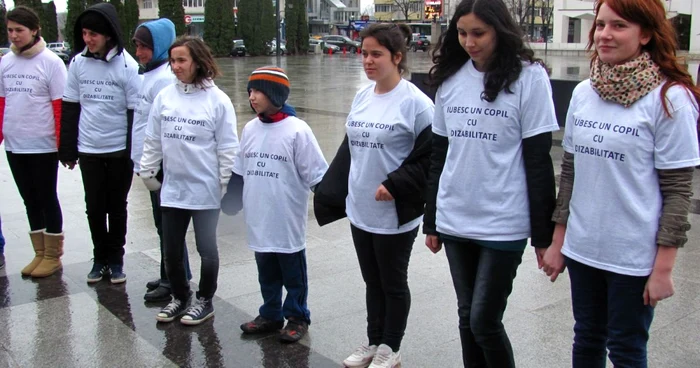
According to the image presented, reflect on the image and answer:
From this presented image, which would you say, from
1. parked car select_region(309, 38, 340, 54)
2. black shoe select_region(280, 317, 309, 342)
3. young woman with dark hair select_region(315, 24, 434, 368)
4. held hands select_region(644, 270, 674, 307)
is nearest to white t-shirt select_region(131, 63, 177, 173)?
black shoe select_region(280, 317, 309, 342)

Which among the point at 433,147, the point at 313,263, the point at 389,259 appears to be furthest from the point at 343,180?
the point at 313,263

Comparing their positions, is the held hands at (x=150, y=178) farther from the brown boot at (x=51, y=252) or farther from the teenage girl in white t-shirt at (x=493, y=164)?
the teenage girl in white t-shirt at (x=493, y=164)

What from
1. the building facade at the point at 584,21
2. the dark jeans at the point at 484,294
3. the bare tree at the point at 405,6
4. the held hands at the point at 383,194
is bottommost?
the dark jeans at the point at 484,294

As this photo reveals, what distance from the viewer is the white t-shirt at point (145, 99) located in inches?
181

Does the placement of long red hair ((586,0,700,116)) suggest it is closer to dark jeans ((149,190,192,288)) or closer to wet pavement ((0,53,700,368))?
wet pavement ((0,53,700,368))

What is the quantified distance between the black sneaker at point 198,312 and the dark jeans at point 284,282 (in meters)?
0.42

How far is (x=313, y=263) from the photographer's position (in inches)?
217

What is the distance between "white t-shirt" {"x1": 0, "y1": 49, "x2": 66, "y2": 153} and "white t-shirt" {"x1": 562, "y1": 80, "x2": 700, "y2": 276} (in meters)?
3.98

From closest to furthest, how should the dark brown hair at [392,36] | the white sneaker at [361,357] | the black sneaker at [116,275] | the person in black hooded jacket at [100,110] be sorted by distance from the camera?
the dark brown hair at [392,36]
the white sneaker at [361,357]
the person in black hooded jacket at [100,110]
the black sneaker at [116,275]

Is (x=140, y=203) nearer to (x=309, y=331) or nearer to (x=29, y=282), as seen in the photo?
(x=29, y=282)

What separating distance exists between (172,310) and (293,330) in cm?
87

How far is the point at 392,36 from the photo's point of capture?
3480mm

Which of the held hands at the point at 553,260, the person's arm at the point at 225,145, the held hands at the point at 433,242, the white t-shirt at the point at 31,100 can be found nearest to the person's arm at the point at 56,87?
the white t-shirt at the point at 31,100

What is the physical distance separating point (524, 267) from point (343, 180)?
7.11ft
